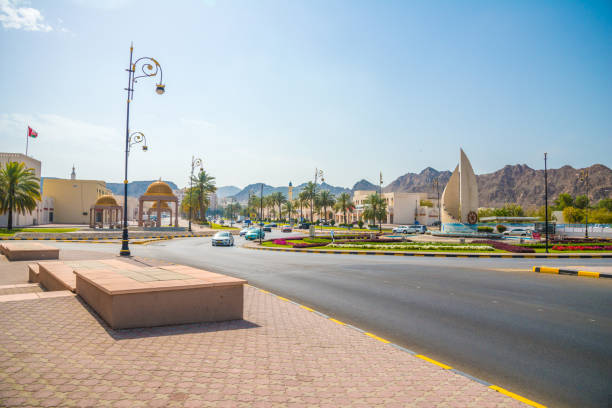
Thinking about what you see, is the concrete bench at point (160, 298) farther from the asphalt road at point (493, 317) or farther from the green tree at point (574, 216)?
the green tree at point (574, 216)

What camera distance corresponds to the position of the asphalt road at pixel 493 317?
5.02 metres

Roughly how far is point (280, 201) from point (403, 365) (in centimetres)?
12533

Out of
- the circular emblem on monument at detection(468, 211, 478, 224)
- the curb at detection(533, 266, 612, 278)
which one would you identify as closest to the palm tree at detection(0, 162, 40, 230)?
the circular emblem on monument at detection(468, 211, 478, 224)

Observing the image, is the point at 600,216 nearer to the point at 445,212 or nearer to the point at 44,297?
the point at 445,212

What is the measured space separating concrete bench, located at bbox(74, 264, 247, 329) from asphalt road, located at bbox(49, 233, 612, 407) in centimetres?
242

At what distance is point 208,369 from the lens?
4559 millimetres

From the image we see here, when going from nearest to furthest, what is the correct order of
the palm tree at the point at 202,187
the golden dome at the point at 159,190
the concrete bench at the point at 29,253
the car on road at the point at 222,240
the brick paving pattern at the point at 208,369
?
the brick paving pattern at the point at 208,369 < the concrete bench at the point at 29,253 < the car on road at the point at 222,240 < the golden dome at the point at 159,190 < the palm tree at the point at 202,187

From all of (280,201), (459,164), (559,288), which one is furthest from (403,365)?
(280,201)

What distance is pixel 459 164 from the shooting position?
161 ft

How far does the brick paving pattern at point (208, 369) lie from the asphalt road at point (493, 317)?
880 millimetres

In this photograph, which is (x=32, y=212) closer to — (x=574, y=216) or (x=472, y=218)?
(x=472, y=218)

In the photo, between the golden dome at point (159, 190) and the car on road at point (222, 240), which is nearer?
the car on road at point (222, 240)

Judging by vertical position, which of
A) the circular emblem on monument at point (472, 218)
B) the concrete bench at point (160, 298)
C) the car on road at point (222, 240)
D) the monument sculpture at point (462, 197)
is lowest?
the car on road at point (222, 240)

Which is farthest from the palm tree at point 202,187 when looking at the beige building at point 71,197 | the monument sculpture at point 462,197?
the monument sculpture at point 462,197
